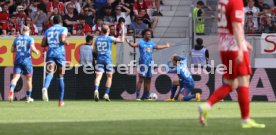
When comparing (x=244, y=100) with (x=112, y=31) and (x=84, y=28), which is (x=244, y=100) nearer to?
(x=112, y=31)

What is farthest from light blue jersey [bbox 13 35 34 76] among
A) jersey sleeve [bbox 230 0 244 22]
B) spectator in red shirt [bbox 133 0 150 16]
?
jersey sleeve [bbox 230 0 244 22]

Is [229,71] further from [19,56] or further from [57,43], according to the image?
[19,56]

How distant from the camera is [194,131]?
43.0ft

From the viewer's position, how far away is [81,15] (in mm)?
32562

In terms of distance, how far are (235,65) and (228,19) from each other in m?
0.76

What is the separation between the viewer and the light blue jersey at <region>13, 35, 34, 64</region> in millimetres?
25406

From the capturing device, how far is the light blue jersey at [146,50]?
93.4ft

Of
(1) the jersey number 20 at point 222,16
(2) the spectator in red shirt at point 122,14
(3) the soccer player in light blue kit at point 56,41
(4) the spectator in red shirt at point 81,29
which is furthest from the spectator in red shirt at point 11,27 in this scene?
(1) the jersey number 20 at point 222,16

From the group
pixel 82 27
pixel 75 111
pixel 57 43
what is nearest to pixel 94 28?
pixel 82 27

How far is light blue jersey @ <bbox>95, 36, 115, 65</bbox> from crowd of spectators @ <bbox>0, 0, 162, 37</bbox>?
3.97 metres

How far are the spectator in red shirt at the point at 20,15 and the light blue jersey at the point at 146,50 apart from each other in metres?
5.90

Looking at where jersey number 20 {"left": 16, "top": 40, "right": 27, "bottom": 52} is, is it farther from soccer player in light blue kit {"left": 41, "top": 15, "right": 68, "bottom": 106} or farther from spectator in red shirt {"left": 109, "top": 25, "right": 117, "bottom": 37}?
spectator in red shirt {"left": 109, "top": 25, "right": 117, "bottom": 37}

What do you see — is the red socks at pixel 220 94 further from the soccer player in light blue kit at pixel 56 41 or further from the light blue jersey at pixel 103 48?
the light blue jersey at pixel 103 48

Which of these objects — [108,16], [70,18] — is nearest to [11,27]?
[70,18]
